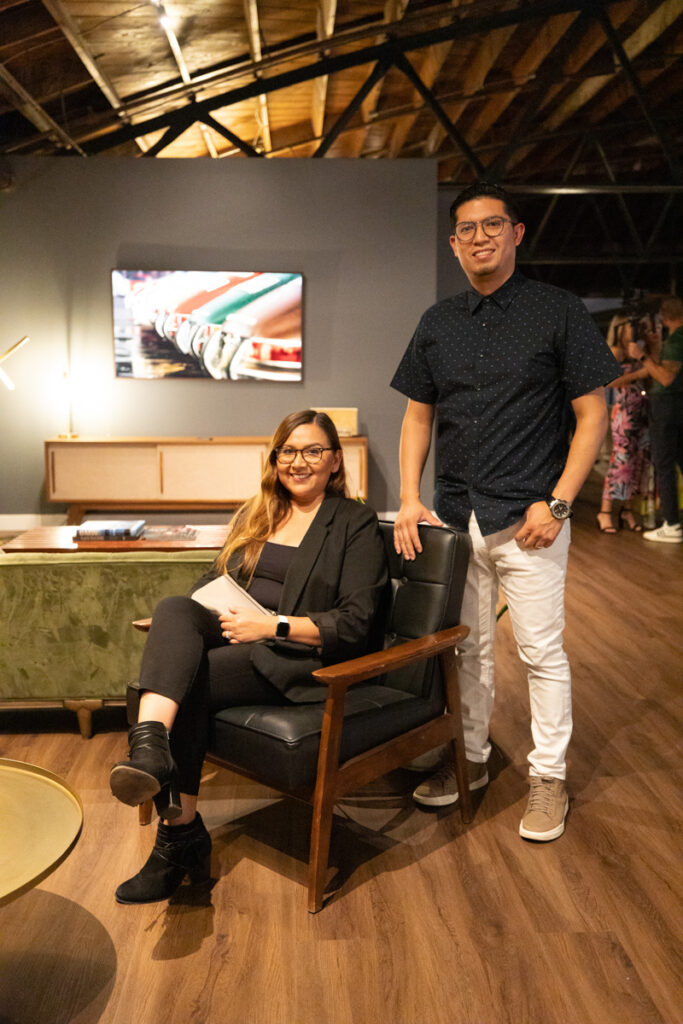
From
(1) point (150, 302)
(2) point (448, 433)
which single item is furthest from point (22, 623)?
(1) point (150, 302)

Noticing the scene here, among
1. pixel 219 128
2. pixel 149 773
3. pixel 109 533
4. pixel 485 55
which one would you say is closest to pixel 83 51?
pixel 219 128

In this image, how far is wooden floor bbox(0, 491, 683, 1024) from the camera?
1821mm

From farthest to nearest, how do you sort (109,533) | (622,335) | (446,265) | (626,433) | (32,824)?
(446,265) → (626,433) → (622,335) → (109,533) → (32,824)

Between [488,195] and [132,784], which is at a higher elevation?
[488,195]

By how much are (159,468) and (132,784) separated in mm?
5030

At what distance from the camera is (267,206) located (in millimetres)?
6969

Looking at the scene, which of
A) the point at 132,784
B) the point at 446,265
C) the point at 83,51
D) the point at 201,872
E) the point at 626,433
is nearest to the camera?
the point at 132,784

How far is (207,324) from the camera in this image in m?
6.98

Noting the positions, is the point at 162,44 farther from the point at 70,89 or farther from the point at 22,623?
the point at 22,623

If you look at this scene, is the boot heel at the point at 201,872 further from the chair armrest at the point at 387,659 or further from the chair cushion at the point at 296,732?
the chair armrest at the point at 387,659

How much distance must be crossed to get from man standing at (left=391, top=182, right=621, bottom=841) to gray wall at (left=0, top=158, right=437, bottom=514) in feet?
14.8

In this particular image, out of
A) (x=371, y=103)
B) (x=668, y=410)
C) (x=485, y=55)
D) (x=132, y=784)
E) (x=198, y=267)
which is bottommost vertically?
(x=132, y=784)

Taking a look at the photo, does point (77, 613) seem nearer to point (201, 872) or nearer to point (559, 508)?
point (201, 872)

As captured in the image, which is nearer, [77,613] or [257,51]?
[77,613]
